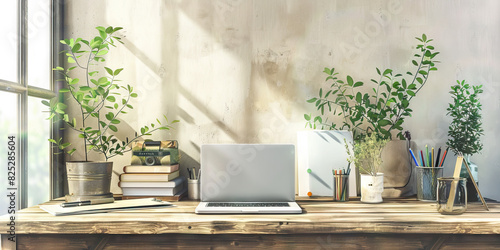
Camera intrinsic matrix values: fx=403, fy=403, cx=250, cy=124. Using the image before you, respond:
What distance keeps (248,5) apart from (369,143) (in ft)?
3.10

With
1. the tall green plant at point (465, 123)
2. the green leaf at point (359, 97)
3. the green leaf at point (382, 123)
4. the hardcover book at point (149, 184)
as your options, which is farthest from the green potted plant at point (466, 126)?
the hardcover book at point (149, 184)

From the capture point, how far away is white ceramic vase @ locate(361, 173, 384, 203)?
176 centimetres

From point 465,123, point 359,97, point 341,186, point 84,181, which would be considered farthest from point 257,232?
point 465,123

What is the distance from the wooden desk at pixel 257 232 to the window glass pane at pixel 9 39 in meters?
0.60

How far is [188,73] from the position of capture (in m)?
2.12

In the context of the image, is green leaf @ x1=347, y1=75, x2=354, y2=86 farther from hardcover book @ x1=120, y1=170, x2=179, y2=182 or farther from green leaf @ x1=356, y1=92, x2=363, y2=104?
hardcover book @ x1=120, y1=170, x2=179, y2=182

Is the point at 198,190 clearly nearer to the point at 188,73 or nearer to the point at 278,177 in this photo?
the point at 278,177

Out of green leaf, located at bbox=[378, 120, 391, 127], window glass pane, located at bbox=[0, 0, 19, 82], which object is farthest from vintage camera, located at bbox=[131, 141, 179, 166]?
green leaf, located at bbox=[378, 120, 391, 127]

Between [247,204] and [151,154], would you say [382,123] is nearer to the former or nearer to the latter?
[247,204]

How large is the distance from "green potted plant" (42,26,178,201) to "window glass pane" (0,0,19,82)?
18 centimetres

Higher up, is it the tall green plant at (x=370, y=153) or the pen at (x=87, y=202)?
the tall green plant at (x=370, y=153)

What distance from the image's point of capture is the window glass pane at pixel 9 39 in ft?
5.21

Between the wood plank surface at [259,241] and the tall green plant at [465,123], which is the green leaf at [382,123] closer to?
the tall green plant at [465,123]

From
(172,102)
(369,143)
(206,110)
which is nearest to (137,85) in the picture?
(172,102)
